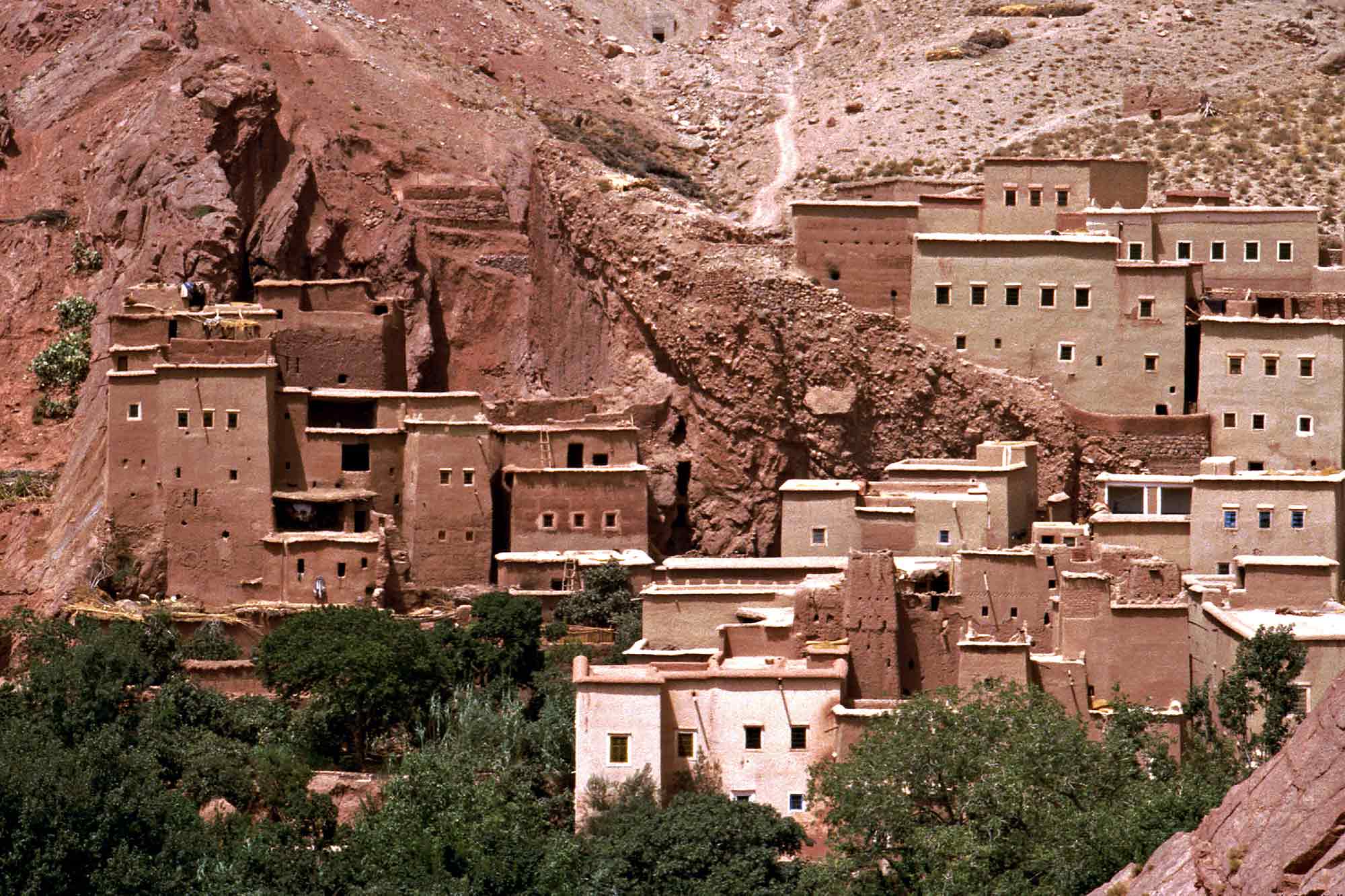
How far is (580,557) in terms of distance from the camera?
59.1 metres

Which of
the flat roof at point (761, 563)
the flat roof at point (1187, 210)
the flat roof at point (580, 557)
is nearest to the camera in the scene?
the flat roof at point (761, 563)

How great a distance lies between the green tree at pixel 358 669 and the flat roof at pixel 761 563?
4.88 metres

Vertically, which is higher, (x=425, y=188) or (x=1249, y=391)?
(x=425, y=188)

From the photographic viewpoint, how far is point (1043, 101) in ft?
282

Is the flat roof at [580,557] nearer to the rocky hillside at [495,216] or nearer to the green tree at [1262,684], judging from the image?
the rocky hillside at [495,216]

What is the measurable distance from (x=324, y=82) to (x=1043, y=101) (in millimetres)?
23222

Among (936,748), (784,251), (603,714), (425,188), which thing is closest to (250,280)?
(425,188)

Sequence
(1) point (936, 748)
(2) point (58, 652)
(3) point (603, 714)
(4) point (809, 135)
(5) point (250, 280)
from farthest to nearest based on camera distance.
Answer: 1. (4) point (809, 135)
2. (5) point (250, 280)
3. (2) point (58, 652)
4. (3) point (603, 714)
5. (1) point (936, 748)

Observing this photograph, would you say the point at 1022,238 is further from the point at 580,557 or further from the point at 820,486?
the point at 580,557

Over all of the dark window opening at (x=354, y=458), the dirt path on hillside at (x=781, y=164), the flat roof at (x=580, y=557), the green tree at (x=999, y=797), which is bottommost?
the green tree at (x=999, y=797)

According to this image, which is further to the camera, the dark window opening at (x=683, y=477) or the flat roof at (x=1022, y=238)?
the dark window opening at (x=683, y=477)

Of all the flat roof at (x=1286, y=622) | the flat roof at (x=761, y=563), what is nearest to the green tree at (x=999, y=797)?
the flat roof at (x=1286, y=622)

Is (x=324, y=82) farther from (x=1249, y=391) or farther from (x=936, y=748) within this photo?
(x=936, y=748)

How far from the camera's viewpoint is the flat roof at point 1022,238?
200ft
